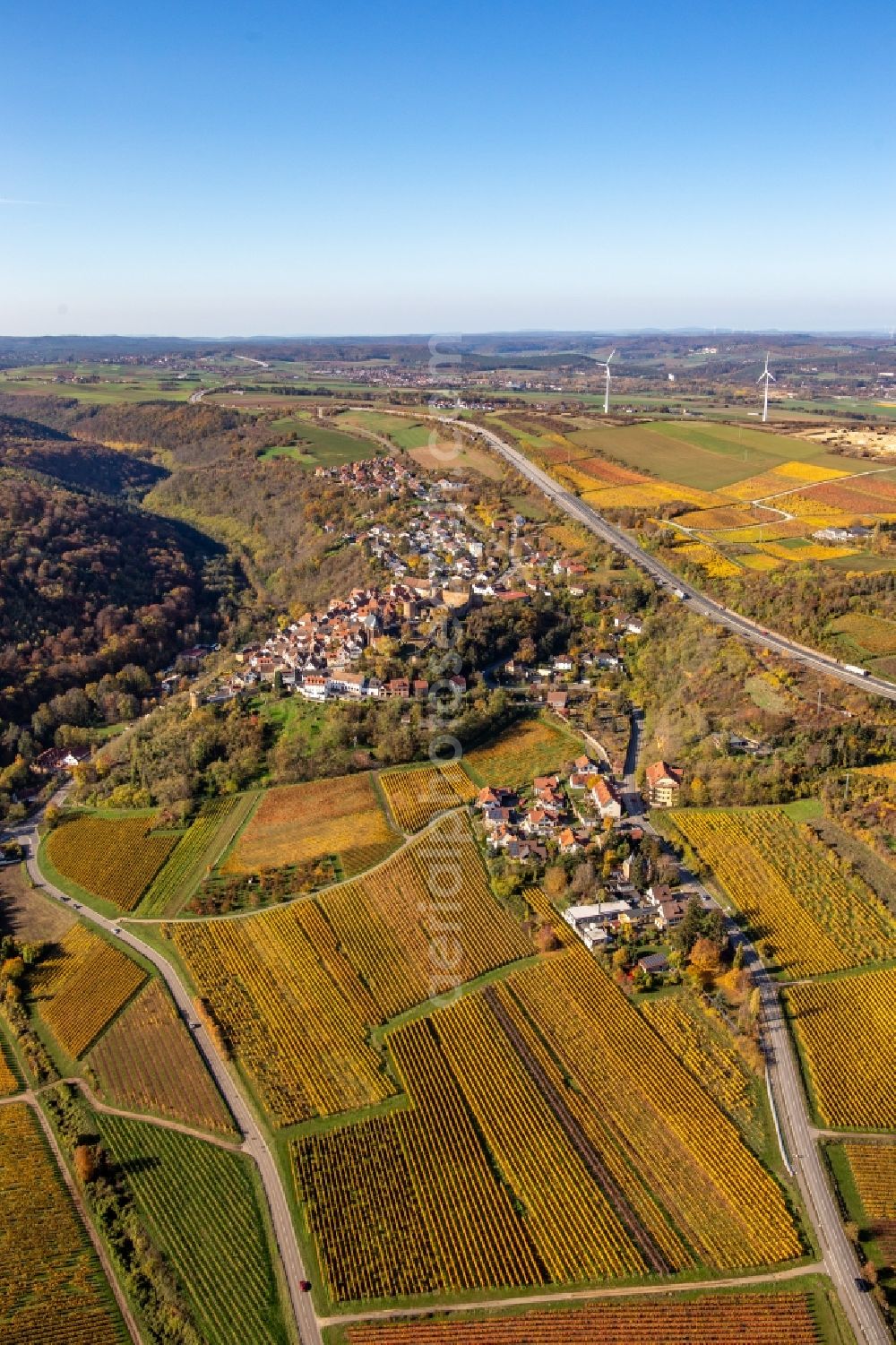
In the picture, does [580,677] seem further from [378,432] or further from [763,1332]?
[378,432]

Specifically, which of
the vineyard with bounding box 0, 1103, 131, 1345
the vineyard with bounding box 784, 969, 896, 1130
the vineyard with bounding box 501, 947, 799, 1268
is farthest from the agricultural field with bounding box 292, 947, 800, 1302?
the vineyard with bounding box 0, 1103, 131, 1345

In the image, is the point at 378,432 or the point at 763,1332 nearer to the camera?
the point at 763,1332

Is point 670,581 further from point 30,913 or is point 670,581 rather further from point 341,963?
point 30,913

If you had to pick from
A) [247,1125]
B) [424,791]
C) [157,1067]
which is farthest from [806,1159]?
[424,791]

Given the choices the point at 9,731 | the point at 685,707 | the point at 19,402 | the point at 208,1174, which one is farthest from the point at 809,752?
the point at 19,402

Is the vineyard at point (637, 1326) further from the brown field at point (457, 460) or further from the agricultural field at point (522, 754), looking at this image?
the brown field at point (457, 460)

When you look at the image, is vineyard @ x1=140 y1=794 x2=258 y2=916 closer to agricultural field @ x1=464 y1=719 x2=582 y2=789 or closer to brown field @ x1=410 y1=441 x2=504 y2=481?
agricultural field @ x1=464 y1=719 x2=582 y2=789
